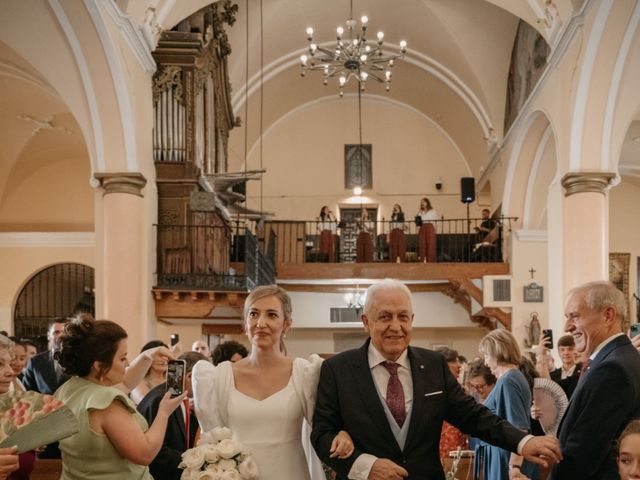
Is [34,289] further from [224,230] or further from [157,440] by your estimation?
[157,440]

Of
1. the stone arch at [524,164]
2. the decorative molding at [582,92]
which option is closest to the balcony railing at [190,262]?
the decorative molding at [582,92]

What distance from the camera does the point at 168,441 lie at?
396 centimetres

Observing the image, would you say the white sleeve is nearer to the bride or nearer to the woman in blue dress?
the bride

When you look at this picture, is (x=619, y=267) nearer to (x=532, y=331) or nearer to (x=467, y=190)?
(x=532, y=331)

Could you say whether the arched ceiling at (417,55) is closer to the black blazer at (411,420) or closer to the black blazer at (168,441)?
the black blazer at (168,441)

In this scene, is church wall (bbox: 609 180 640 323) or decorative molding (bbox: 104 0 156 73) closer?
decorative molding (bbox: 104 0 156 73)

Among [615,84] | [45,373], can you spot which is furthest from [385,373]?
[615,84]

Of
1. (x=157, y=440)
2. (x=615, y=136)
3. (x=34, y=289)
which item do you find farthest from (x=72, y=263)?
(x=157, y=440)

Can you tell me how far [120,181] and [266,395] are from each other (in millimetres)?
8077

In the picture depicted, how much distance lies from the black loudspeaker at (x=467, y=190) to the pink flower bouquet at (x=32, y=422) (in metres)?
19.2

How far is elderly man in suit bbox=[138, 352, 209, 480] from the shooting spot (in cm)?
379

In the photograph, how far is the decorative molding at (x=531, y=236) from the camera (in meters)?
16.5

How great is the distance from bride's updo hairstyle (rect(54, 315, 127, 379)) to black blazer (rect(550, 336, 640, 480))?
1.81 m

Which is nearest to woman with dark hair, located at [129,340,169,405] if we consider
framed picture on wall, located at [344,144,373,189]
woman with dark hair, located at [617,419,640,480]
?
woman with dark hair, located at [617,419,640,480]
